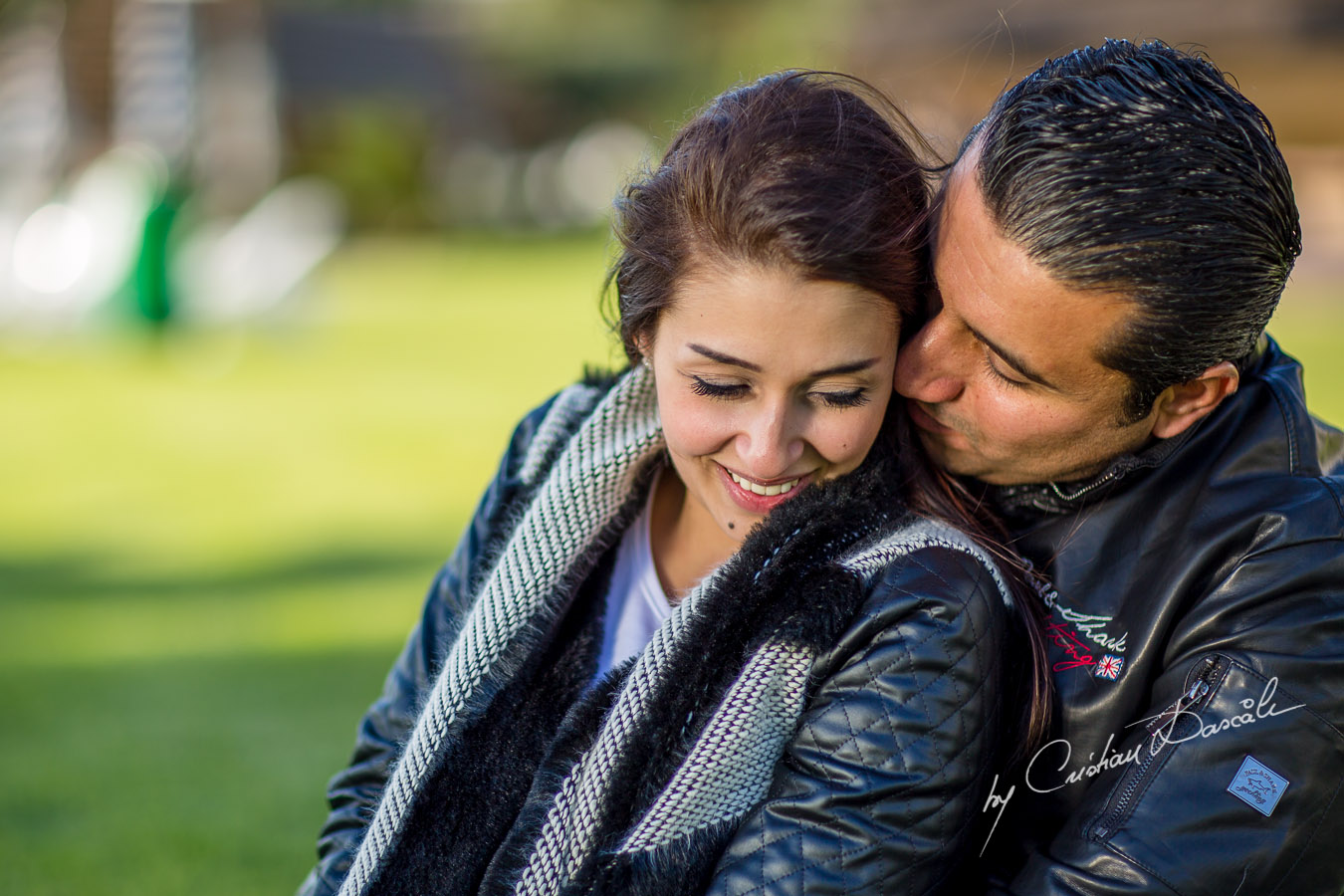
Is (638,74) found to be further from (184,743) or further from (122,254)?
(184,743)

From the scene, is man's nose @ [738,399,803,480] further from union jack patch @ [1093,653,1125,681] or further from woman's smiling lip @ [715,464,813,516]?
union jack patch @ [1093,653,1125,681]

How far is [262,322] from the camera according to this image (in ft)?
47.6

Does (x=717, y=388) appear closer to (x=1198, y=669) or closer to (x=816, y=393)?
(x=816, y=393)

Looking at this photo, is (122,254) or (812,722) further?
(122,254)

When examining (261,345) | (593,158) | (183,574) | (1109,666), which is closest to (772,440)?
(1109,666)

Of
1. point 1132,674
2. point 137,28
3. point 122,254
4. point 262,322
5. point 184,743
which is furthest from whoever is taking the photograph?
point 137,28

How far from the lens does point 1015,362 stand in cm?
211

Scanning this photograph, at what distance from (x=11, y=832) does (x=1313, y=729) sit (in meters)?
3.77

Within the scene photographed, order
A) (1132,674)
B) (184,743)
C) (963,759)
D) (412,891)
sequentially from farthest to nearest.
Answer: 1. (184,743)
2. (412,891)
3. (1132,674)
4. (963,759)

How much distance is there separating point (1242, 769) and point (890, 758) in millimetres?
517

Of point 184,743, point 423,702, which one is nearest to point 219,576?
point 184,743

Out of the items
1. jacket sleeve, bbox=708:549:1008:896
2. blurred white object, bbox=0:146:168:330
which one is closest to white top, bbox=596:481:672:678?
jacket sleeve, bbox=708:549:1008:896

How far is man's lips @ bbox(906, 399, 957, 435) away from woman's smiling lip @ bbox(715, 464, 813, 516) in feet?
0.75

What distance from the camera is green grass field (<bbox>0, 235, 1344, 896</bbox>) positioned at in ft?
13.8
